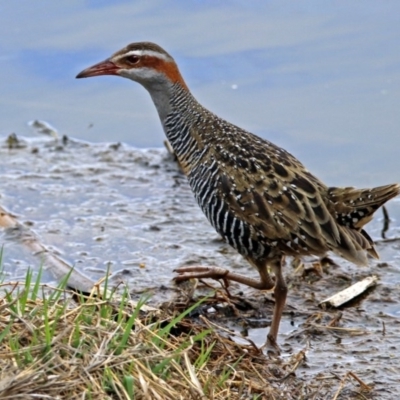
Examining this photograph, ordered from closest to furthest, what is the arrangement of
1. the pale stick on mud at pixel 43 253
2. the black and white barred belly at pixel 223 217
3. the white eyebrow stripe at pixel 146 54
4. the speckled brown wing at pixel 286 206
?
the speckled brown wing at pixel 286 206, the black and white barred belly at pixel 223 217, the pale stick on mud at pixel 43 253, the white eyebrow stripe at pixel 146 54

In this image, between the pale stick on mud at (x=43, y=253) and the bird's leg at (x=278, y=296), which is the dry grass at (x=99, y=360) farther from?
the pale stick on mud at (x=43, y=253)

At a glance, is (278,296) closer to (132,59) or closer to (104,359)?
(132,59)

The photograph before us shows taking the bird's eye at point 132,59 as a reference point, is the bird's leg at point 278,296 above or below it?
below

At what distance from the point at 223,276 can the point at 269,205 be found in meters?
0.83

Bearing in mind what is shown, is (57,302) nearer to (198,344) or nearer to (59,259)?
(198,344)

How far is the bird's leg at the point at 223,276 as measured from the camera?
7.25m

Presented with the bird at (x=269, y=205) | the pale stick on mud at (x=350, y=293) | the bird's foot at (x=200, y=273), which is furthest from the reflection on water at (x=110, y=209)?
the bird at (x=269, y=205)

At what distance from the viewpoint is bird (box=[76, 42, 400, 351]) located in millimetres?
6668

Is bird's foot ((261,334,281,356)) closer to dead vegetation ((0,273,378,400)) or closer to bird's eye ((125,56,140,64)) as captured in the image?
dead vegetation ((0,273,378,400))

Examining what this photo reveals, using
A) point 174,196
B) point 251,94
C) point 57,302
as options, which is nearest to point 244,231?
point 57,302

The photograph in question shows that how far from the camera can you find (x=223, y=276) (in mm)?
7324

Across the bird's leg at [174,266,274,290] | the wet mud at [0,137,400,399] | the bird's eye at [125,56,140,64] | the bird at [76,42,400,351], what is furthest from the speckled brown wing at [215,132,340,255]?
the bird's eye at [125,56,140,64]

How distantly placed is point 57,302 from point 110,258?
9.79 feet

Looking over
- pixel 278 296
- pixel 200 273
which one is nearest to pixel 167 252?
pixel 200 273
